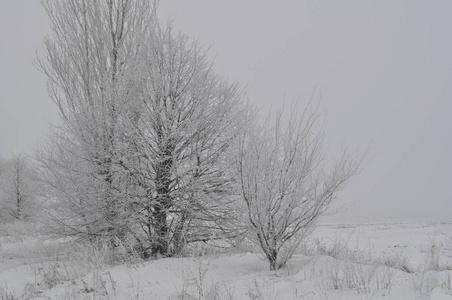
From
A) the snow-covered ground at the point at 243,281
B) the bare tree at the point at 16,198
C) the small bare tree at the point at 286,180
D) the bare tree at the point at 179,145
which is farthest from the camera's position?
the bare tree at the point at 16,198

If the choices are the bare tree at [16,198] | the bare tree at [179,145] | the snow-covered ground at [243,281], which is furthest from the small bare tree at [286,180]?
the bare tree at [16,198]

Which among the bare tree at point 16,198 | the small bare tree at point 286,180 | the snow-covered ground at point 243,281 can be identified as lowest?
the snow-covered ground at point 243,281

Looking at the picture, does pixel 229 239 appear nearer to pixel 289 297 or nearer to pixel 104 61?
pixel 289 297

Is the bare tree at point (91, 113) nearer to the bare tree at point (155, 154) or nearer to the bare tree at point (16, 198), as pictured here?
the bare tree at point (155, 154)

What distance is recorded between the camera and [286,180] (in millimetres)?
5453

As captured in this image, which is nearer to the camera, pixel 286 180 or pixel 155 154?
pixel 286 180

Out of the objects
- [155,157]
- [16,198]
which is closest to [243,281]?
[155,157]

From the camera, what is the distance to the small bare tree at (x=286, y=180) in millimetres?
5426

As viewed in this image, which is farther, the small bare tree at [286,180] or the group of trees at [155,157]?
the group of trees at [155,157]

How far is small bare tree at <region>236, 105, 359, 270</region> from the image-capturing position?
5.43m

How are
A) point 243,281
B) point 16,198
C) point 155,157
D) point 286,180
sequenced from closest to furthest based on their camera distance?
point 243,281
point 286,180
point 155,157
point 16,198

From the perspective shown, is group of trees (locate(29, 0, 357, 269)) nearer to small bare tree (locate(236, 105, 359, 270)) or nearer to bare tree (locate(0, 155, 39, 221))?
small bare tree (locate(236, 105, 359, 270))

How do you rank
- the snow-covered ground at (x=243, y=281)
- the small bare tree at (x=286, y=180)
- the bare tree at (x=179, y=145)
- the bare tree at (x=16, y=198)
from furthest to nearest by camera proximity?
1. the bare tree at (x=16, y=198)
2. the bare tree at (x=179, y=145)
3. the small bare tree at (x=286, y=180)
4. the snow-covered ground at (x=243, y=281)

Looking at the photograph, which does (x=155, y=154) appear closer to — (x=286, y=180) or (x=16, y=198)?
(x=286, y=180)
